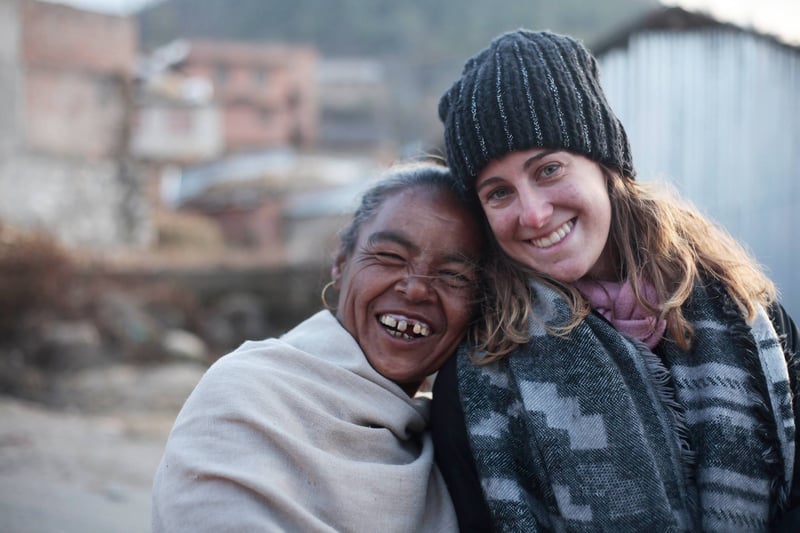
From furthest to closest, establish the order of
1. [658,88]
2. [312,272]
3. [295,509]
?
[312,272]
[658,88]
[295,509]

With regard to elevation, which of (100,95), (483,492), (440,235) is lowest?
(100,95)

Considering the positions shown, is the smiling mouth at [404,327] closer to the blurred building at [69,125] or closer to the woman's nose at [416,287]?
the woman's nose at [416,287]

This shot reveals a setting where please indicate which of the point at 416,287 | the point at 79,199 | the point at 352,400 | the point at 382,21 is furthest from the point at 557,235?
the point at 382,21

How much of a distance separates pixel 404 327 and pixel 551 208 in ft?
1.91

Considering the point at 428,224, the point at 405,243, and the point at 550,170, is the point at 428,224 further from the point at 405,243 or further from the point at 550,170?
the point at 550,170

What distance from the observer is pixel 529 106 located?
2281mm

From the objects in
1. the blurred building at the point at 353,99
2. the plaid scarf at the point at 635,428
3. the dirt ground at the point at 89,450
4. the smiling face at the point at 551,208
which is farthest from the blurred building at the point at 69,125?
the blurred building at the point at 353,99

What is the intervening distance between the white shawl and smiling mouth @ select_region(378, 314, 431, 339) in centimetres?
13

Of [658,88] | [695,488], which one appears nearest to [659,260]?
[695,488]

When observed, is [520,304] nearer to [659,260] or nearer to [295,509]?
[659,260]

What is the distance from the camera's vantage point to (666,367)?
7.63 ft

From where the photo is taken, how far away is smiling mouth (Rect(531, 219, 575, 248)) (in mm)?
2326

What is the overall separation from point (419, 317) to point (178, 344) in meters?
11.6

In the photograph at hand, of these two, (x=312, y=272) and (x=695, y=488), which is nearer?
(x=695, y=488)
